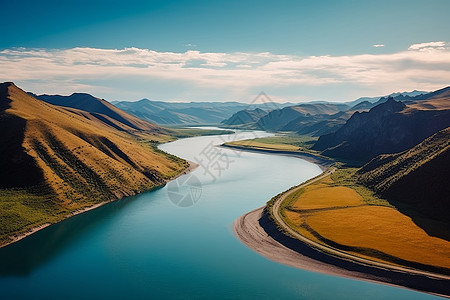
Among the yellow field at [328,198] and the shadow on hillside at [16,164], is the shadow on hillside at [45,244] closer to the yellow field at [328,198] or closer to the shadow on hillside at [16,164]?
the shadow on hillside at [16,164]

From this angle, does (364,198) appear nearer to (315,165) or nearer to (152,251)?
(152,251)

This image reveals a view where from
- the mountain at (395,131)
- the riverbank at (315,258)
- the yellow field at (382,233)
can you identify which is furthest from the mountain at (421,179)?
the mountain at (395,131)

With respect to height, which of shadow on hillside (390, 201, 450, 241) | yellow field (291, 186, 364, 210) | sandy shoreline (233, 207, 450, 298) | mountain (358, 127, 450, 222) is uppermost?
mountain (358, 127, 450, 222)

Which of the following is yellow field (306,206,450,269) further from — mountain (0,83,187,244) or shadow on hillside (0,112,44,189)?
shadow on hillside (0,112,44,189)

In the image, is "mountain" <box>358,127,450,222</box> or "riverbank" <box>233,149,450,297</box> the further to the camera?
"mountain" <box>358,127,450,222</box>

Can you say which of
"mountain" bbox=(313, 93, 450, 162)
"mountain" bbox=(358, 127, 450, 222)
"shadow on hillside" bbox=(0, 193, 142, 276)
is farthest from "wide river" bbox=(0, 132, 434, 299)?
"mountain" bbox=(313, 93, 450, 162)

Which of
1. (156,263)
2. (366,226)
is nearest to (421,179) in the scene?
(366,226)

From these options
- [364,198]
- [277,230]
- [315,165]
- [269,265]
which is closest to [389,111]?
[315,165]

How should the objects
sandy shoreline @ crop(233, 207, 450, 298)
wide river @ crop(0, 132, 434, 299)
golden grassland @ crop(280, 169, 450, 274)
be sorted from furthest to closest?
golden grassland @ crop(280, 169, 450, 274) < sandy shoreline @ crop(233, 207, 450, 298) < wide river @ crop(0, 132, 434, 299)
